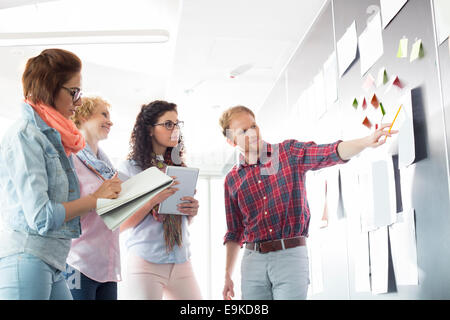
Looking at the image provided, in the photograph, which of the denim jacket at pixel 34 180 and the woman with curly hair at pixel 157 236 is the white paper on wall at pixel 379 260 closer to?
the woman with curly hair at pixel 157 236

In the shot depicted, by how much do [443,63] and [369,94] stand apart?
55cm

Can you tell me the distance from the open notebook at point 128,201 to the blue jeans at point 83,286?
346 millimetres

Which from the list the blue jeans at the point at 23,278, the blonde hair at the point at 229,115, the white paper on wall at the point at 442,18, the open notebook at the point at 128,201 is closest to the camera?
the blue jeans at the point at 23,278

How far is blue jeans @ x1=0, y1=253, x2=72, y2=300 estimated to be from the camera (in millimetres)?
1154

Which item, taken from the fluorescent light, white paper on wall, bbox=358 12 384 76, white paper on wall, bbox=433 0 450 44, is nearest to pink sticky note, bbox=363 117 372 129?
white paper on wall, bbox=358 12 384 76

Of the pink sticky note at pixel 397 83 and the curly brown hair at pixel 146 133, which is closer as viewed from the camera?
the pink sticky note at pixel 397 83

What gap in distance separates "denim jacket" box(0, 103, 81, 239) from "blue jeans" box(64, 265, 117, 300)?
30 centimetres

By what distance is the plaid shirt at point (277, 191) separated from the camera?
6.03 ft

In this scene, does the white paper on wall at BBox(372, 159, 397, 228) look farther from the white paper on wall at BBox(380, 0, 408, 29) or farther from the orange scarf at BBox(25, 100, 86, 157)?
the orange scarf at BBox(25, 100, 86, 157)

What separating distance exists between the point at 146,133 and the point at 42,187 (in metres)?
0.77

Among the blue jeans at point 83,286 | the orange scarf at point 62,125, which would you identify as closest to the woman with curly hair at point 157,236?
the blue jeans at point 83,286

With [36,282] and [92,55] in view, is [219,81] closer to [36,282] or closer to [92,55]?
[92,55]
